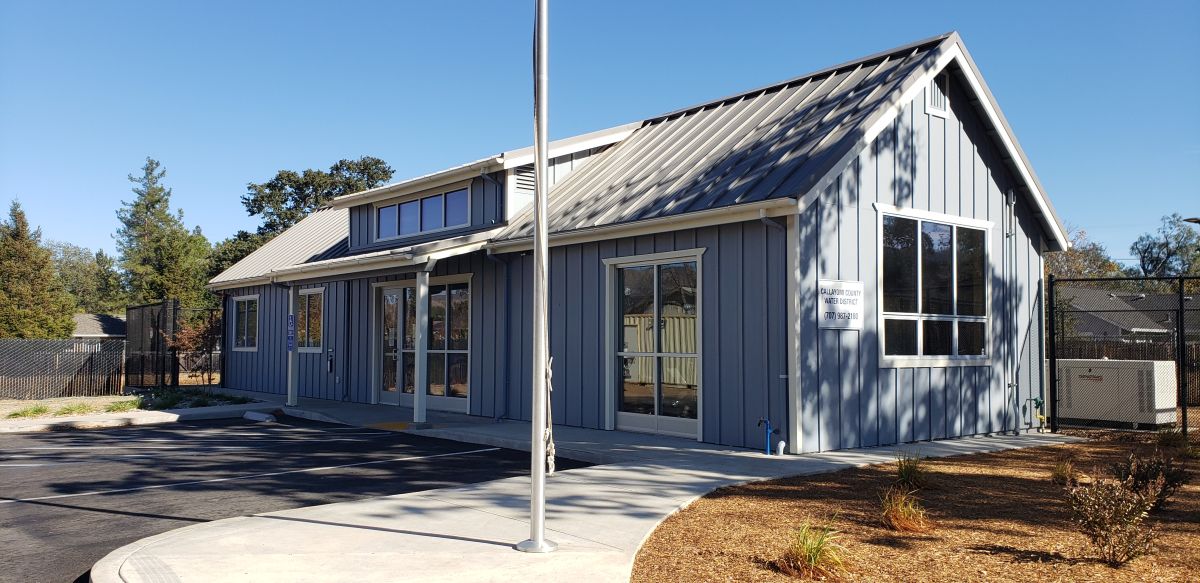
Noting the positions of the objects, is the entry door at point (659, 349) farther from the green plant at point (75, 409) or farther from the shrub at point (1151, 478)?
the green plant at point (75, 409)

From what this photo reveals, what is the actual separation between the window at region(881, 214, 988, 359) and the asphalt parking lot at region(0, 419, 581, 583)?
4.73 meters

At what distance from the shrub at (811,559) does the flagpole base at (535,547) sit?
1.48 m

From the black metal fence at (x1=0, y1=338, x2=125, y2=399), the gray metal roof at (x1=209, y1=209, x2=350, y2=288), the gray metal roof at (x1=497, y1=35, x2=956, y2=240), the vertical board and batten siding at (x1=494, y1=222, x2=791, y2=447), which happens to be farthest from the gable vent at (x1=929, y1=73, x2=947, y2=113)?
the black metal fence at (x1=0, y1=338, x2=125, y2=399)

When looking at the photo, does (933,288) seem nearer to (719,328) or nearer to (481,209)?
(719,328)

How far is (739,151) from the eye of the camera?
42.3ft

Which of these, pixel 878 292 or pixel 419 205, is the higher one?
pixel 419 205

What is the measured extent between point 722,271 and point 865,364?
7.07 feet

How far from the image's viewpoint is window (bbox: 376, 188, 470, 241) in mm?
17359

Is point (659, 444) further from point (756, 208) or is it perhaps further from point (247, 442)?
point (247, 442)

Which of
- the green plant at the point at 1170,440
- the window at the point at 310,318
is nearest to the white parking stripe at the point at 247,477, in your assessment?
the green plant at the point at 1170,440

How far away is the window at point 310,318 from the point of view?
20.5m

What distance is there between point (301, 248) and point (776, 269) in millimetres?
16282

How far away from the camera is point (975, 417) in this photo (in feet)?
43.7

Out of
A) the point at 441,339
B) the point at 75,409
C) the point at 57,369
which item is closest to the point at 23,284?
the point at 57,369
